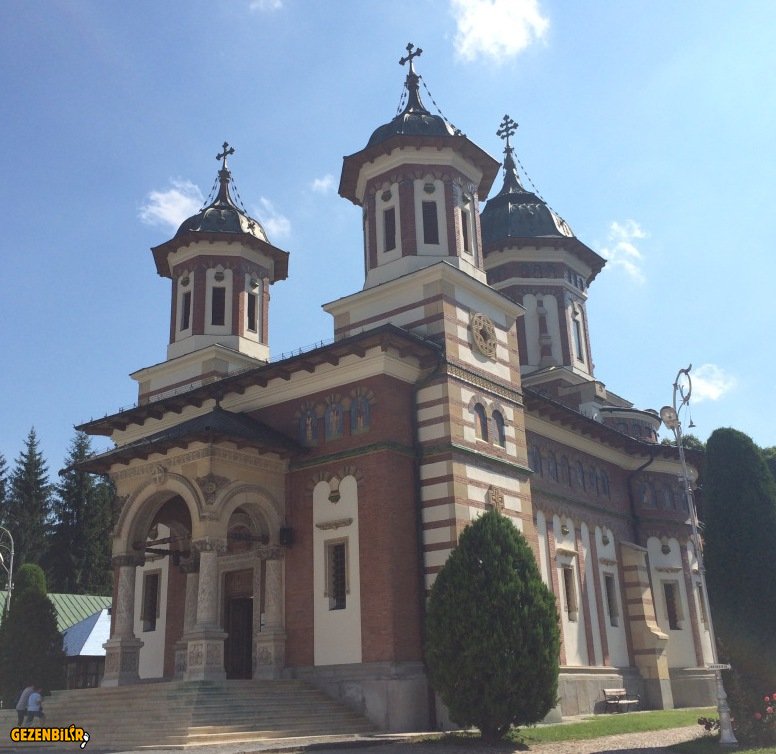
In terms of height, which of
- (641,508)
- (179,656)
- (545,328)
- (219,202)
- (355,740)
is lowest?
(355,740)

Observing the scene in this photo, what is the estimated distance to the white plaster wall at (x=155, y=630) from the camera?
2594 cm

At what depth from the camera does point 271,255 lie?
33.3 m

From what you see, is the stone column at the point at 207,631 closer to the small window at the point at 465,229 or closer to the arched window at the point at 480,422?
the arched window at the point at 480,422

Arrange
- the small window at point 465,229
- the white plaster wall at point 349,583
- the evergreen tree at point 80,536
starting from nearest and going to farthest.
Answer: the white plaster wall at point 349,583 < the small window at point 465,229 < the evergreen tree at point 80,536

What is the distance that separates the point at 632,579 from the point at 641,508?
12.2 ft

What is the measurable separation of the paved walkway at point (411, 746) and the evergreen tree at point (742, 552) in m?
2.53

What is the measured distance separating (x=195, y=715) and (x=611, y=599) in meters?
17.9

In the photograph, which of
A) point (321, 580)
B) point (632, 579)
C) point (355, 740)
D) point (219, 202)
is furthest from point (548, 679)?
point (219, 202)

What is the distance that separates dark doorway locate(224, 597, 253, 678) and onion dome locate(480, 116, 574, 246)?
20.4 m

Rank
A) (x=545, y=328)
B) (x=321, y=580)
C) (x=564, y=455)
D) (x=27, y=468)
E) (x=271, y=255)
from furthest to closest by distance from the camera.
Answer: (x=27, y=468) < (x=545, y=328) < (x=271, y=255) < (x=564, y=455) < (x=321, y=580)

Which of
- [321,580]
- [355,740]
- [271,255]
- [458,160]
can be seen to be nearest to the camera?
[355,740]

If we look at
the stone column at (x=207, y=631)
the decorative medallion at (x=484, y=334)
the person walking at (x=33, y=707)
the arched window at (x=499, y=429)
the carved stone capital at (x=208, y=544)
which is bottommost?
the person walking at (x=33, y=707)

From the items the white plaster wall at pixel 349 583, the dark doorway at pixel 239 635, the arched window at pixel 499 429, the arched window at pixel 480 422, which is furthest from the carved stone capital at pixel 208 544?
the arched window at pixel 499 429

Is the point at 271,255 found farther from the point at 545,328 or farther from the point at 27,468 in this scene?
the point at 27,468
